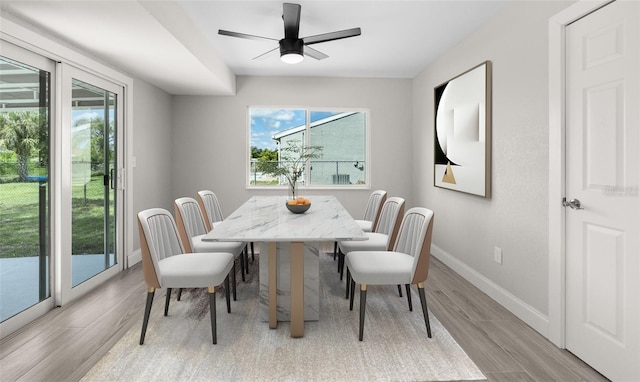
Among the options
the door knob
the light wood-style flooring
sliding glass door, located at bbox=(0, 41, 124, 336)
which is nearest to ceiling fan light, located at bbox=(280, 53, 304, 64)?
sliding glass door, located at bbox=(0, 41, 124, 336)

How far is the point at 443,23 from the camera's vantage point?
10.6 feet

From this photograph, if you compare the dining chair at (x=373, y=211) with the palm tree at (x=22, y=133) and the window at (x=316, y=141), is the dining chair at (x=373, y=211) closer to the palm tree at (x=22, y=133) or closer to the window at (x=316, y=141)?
the window at (x=316, y=141)

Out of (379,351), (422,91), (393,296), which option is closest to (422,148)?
(422,91)

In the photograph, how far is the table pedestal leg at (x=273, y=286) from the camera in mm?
2279

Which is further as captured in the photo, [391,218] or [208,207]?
[208,207]

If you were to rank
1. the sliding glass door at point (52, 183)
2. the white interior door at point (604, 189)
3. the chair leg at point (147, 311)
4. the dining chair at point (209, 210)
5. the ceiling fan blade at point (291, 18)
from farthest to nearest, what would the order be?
the dining chair at point (209, 210), the ceiling fan blade at point (291, 18), the sliding glass door at point (52, 183), the chair leg at point (147, 311), the white interior door at point (604, 189)

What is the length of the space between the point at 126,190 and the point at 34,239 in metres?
1.28

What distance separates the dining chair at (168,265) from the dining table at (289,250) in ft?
0.80

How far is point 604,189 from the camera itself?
1932mm

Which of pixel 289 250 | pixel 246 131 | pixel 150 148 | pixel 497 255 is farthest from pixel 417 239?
pixel 150 148

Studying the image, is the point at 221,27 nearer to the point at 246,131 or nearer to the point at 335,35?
the point at 335,35

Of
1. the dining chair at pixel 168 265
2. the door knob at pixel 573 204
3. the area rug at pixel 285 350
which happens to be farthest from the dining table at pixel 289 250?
the door knob at pixel 573 204

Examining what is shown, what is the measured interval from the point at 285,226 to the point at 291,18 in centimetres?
164

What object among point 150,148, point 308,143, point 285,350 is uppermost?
point 308,143
